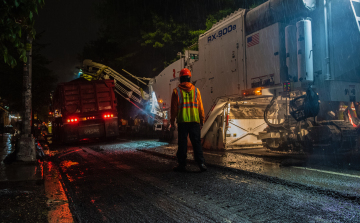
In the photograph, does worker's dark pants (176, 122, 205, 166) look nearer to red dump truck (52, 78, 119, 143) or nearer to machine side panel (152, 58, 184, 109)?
machine side panel (152, 58, 184, 109)

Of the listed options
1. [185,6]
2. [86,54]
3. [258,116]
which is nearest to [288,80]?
[258,116]

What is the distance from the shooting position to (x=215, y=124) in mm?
9633

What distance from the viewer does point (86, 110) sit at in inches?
545

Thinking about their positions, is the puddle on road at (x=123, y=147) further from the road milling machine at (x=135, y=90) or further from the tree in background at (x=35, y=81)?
the tree in background at (x=35, y=81)

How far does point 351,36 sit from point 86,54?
3068cm

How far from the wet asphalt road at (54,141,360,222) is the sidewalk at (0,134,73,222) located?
0.55 feet

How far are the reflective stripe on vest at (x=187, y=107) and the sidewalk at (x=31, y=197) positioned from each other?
7.53ft

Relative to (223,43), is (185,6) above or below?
above

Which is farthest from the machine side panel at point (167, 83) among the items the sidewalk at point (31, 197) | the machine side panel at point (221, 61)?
the sidewalk at point (31, 197)

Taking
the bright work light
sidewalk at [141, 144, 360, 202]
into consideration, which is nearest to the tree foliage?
sidewalk at [141, 144, 360, 202]

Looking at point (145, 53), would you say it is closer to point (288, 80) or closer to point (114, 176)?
point (288, 80)

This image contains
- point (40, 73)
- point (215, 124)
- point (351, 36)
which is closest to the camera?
point (351, 36)

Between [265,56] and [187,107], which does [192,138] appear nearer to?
[187,107]

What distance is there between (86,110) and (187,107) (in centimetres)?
946
